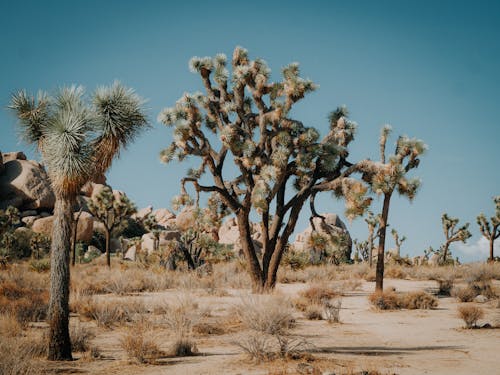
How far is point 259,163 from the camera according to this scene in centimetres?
1499

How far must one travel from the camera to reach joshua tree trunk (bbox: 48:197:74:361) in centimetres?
633

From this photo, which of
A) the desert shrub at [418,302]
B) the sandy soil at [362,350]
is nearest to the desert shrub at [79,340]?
the sandy soil at [362,350]

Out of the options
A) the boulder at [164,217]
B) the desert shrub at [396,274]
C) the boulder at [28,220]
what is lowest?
the desert shrub at [396,274]

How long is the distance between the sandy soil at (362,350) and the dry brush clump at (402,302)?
52.8 inches

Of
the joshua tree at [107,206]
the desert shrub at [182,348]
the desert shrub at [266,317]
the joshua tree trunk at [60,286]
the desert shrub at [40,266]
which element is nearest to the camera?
the joshua tree trunk at [60,286]

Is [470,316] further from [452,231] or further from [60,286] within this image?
[452,231]

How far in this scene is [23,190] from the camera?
48469mm

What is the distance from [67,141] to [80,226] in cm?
4492

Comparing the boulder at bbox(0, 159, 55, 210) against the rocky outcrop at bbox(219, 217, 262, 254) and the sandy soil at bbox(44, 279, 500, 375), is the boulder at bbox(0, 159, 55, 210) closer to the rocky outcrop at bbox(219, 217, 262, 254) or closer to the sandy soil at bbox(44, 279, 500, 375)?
the rocky outcrop at bbox(219, 217, 262, 254)

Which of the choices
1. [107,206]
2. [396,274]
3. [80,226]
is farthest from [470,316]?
[80,226]

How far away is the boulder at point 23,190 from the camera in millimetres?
48281

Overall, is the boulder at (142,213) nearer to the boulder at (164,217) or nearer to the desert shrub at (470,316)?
the boulder at (164,217)

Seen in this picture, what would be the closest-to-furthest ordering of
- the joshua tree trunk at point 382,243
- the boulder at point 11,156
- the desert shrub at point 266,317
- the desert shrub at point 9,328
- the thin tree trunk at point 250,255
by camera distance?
the desert shrub at point 9,328, the desert shrub at point 266,317, the joshua tree trunk at point 382,243, the thin tree trunk at point 250,255, the boulder at point 11,156

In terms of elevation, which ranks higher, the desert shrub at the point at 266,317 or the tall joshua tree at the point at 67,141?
the tall joshua tree at the point at 67,141
